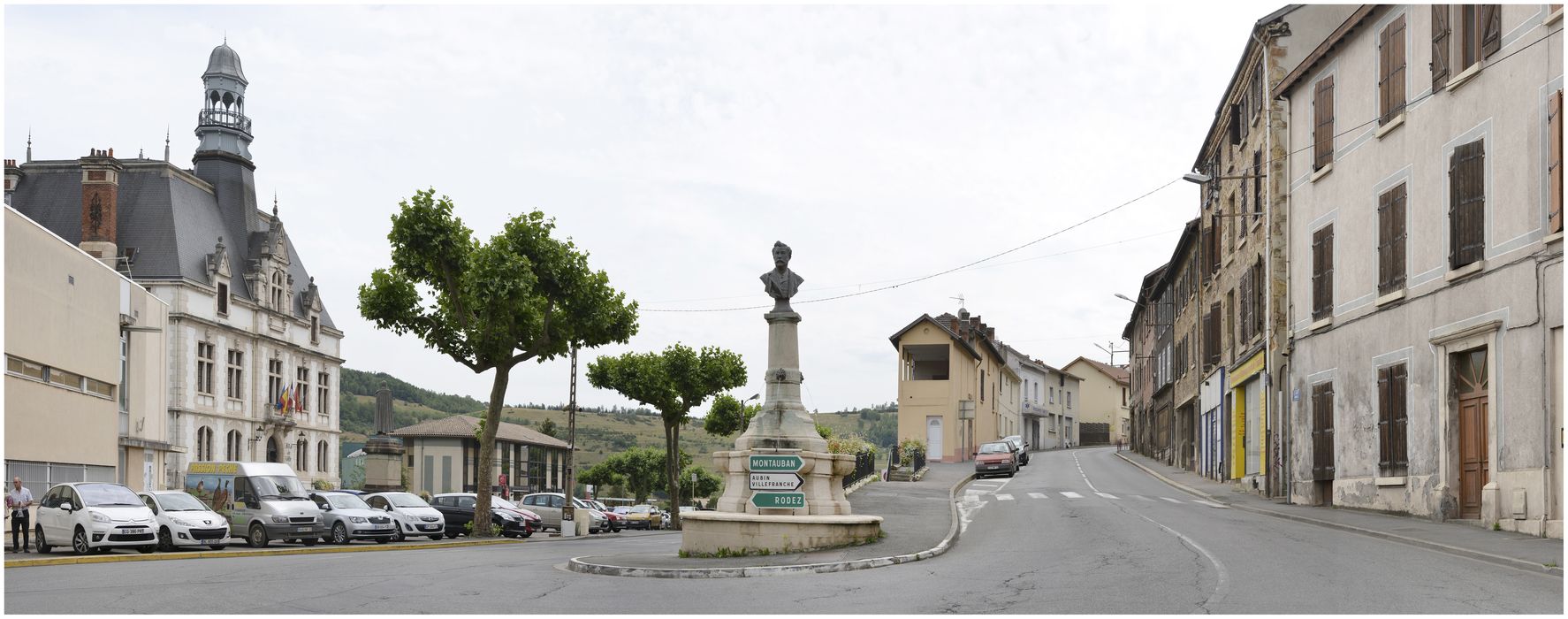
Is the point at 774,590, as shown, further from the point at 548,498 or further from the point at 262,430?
the point at 262,430

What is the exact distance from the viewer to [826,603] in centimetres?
1247

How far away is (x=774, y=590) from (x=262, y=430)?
59463mm

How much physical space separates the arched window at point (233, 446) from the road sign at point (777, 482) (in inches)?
2064

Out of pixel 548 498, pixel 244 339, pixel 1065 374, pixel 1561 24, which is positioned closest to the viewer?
pixel 1561 24

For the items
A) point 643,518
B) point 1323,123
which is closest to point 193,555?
A: point 1323,123


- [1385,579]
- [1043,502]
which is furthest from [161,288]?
[1385,579]

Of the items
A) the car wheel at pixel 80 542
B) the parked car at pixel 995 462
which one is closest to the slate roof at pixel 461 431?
the parked car at pixel 995 462

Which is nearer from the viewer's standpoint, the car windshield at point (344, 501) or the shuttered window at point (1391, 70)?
the shuttered window at point (1391, 70)

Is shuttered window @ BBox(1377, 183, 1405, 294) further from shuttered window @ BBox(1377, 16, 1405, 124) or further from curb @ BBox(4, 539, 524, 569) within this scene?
curb @ BBox(4, 539, 524, 569)

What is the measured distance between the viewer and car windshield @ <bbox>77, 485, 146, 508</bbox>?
79.2 feet

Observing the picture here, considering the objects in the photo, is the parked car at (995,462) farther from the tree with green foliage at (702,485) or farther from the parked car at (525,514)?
the tree with green foliage at (702,485)

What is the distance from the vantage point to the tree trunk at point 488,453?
3206 centimetres

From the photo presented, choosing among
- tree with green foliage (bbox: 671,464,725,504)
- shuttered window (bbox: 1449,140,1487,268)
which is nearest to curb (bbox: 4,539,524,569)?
shuttered window (bbox: 1449,140,1487,268)

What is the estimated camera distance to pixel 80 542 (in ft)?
77.3
